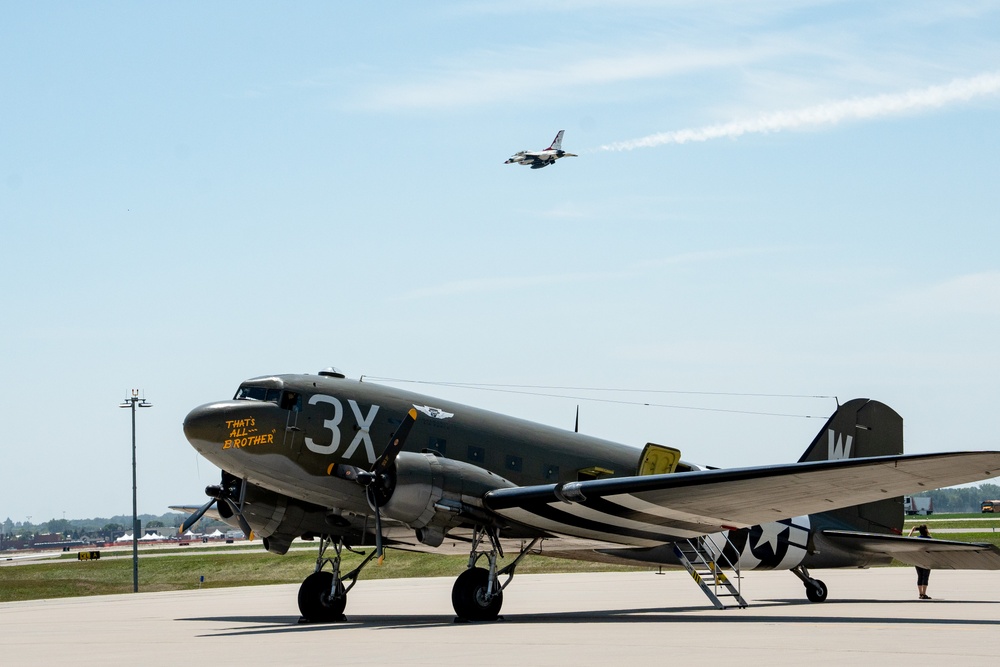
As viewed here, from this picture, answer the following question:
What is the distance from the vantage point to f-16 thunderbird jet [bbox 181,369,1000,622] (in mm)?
19875

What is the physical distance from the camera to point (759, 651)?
13633 mm

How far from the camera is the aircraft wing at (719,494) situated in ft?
58.1

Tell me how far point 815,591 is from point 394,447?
1140 centimetres

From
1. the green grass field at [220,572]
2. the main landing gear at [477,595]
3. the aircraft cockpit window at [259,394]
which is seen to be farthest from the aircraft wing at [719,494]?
the green grass field at [220,572]

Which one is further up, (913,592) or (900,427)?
(900,427)

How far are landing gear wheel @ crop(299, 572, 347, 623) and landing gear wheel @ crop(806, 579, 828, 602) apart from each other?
35.0 ft

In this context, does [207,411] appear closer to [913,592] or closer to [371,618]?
[371,618]

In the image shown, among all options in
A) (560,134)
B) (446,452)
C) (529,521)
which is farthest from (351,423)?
(560,134)

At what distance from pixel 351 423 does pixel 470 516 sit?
303cm

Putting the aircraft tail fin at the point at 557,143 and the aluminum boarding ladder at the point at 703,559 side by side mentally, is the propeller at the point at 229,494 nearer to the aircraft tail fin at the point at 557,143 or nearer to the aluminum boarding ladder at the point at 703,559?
the aluminum boarding ladder at the point at 703,559

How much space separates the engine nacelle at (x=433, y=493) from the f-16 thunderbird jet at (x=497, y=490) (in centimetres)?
3

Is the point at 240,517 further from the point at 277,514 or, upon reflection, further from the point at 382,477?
the point at 382,477

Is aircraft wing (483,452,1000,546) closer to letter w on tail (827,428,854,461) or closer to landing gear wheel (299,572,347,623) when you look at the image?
letter w on tail (827,428,854,461)

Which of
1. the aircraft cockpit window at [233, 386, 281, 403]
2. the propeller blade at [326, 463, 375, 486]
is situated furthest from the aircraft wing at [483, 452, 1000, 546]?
the aircraft cockpit window at [233, 386, 281, 403]
